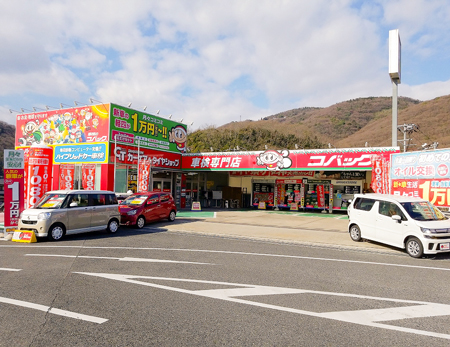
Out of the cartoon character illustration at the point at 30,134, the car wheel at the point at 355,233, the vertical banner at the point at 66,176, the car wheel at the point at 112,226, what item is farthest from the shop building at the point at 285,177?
the car wheel at the point at 112,226

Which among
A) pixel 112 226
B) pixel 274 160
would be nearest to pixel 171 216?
pixel 112 226

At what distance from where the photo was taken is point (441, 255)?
1012 centimetres

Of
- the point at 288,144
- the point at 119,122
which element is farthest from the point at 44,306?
the point at 288,144

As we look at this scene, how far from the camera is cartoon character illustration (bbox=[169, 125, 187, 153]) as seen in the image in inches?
1051

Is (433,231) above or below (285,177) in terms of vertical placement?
below

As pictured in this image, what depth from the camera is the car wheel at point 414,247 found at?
9513 millimetres

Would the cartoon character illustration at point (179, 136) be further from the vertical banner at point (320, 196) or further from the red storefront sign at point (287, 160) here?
the vertical banner at point (320, 196)

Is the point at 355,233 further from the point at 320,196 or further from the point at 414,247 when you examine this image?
the point at 320,196

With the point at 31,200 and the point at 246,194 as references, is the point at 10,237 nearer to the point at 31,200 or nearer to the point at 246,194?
the point at 31,200

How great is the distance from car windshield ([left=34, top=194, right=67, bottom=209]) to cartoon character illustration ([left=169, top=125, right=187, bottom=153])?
47.9 feet

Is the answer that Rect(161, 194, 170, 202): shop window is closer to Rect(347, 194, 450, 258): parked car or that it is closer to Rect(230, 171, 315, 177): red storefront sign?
Rect(347, 194, 450, 258): parked car

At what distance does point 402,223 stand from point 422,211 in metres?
0.79

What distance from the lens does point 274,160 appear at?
2314 cm

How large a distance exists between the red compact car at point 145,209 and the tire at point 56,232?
341cm
